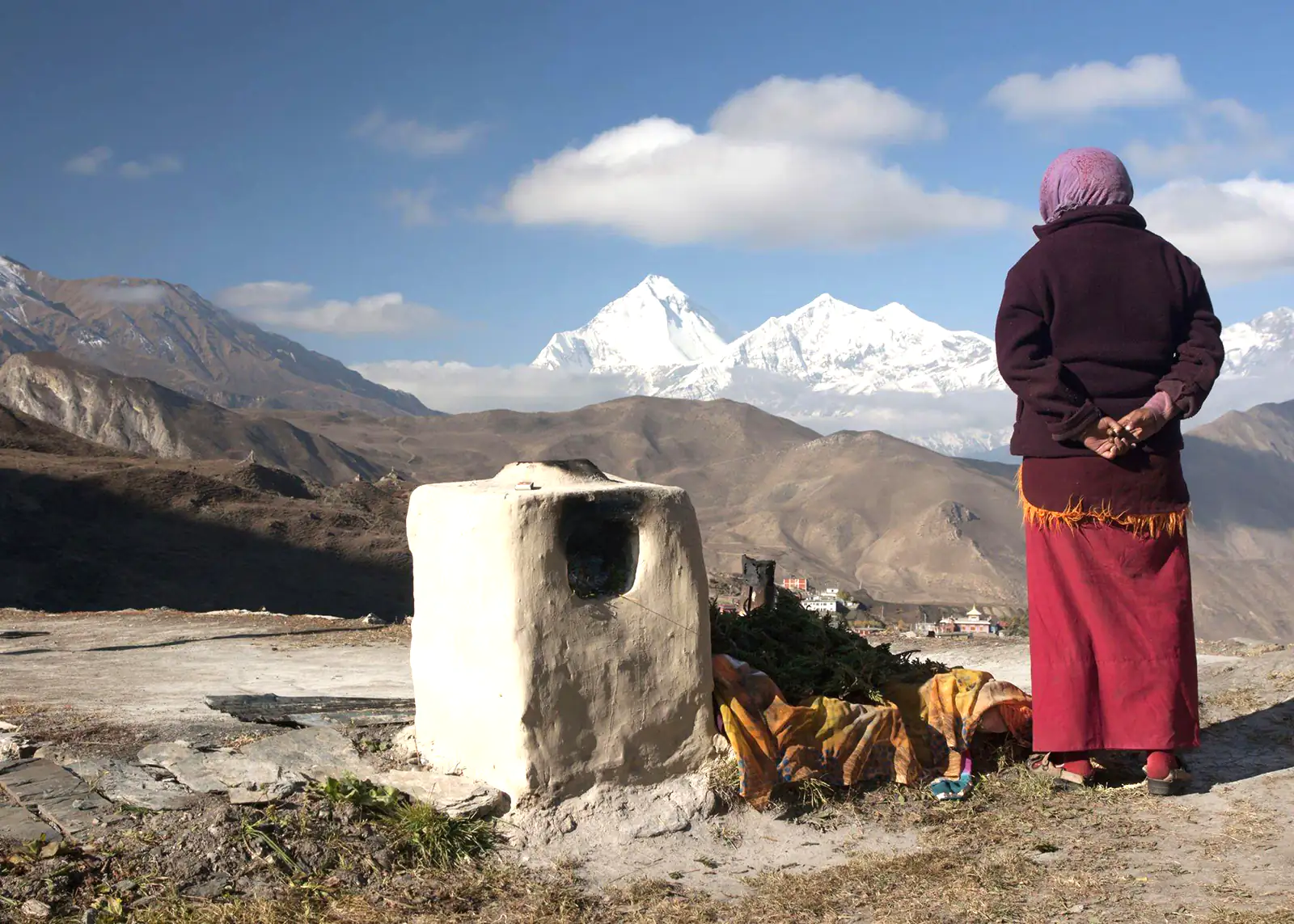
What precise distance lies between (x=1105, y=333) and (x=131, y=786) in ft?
14.5

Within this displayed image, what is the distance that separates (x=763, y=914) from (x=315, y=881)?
4.98 ft

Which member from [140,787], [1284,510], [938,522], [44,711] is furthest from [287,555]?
[1284,510]

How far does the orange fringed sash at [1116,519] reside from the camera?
4.76 m

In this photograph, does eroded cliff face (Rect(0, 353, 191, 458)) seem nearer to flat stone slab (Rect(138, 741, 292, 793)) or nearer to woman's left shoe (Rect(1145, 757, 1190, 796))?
flat stone slab (Rect(138, 741, 292, 793))

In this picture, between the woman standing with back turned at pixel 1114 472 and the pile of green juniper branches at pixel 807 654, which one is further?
the pile of green juniper branches at pixel 807 654

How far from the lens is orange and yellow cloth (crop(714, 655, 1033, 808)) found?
4805 mm

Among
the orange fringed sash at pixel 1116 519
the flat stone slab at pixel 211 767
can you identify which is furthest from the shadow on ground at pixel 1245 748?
the flat stone slab at pixel 211 767

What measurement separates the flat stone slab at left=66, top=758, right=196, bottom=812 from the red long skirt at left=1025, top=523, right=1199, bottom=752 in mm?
3562

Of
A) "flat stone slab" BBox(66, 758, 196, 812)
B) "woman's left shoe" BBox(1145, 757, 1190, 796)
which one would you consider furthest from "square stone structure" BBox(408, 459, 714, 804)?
"woman's left shoe" BBox(1145, 757, 1190, 796)

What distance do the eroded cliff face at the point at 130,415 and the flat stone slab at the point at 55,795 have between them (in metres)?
58.9

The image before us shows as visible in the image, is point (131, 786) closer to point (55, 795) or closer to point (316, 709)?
point (55, 795)

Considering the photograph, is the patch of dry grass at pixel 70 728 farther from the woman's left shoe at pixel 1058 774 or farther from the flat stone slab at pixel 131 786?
the woman's left shoe at pixel 1058 774

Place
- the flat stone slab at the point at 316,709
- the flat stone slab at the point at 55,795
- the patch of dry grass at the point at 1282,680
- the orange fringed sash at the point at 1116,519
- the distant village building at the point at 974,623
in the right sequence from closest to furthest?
the flat stone slab at the point at 55,795 → the orange fringed sash at the point at 1116,519 → the flat stone slab at the point at 316,709 → the patch of dry grass at the point at 1282,680 → the distant village building at the point at 974,623

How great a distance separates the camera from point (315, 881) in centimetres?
380
